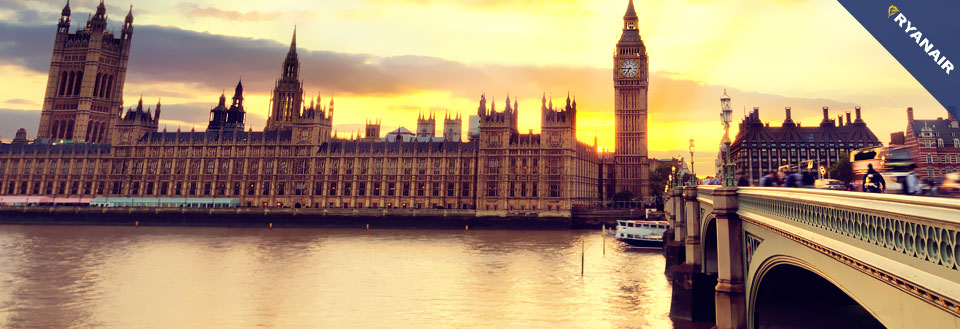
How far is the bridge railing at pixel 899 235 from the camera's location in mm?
4996

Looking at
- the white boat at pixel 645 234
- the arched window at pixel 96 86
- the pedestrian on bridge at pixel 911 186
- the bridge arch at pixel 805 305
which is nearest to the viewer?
the pedestrian on bridge at pixel 911 186

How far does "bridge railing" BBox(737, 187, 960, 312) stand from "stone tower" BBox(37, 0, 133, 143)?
158m

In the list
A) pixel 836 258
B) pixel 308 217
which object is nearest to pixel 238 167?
pixel 308 217

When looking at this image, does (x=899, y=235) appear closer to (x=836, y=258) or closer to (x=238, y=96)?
(x=836, y=258)

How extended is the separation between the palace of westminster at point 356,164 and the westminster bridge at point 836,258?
76.5 meters

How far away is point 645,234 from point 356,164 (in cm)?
6574

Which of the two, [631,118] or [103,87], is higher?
[103,87]

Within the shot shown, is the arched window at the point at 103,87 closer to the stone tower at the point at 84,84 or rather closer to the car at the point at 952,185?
the stone tower at the point at 84,84

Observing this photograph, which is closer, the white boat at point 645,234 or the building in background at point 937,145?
the building in background at point 937,145

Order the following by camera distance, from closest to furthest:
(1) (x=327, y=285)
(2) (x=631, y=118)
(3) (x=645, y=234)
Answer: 1. (1) (x=327, y=285)
2. (3) (x=645, y=234)
3. (2) (x=631, y=118)

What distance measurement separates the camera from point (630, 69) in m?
116

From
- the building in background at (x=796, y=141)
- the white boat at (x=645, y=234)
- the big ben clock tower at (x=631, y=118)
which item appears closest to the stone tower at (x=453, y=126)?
the big ben clock tower at (x=631, y=118)

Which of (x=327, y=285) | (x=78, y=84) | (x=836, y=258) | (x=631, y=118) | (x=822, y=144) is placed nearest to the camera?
(x=836, y=258)

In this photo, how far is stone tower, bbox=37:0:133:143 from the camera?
136 metres
